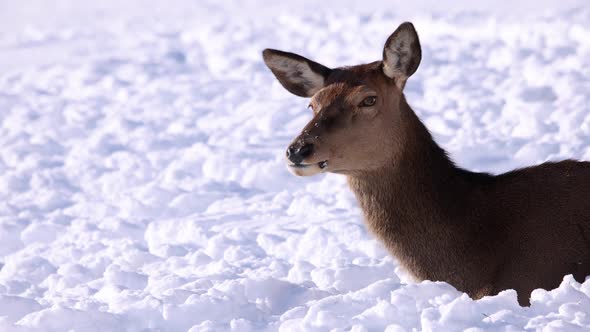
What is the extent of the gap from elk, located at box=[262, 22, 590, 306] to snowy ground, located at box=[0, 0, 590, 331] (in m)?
0.35

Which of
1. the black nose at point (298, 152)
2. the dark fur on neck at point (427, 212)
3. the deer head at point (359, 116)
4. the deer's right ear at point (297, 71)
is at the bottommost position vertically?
the dark fur on neck at point (427, 212)

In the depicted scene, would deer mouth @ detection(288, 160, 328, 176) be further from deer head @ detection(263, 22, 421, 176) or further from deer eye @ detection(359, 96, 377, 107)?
deer eye @ detection(359, 96, 377, 107)

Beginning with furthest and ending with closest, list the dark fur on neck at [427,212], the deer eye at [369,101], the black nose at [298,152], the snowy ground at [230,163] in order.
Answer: the deer eye at [369,101], the dark fur on neck at [427,212], the black nose at [298,152], the snowy ground at [230,163]

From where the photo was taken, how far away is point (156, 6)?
2211 cm

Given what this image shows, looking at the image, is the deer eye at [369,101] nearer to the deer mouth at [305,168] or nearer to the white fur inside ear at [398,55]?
the white fur inside ear at [398,55]

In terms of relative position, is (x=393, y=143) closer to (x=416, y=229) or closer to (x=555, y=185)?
(x=416, y=229)

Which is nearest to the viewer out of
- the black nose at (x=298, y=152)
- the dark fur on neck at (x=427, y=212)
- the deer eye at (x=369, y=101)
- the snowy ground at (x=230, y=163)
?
the snowy ground at (x=230, y=163)

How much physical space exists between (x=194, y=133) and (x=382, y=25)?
231 inches

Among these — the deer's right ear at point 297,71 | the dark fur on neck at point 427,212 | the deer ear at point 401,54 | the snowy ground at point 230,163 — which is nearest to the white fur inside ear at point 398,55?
the deer ear at point 401,54

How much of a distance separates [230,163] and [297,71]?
3752 mm

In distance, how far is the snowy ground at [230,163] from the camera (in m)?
5.16

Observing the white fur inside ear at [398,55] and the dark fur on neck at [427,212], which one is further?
the white fur inside ear at [398,55]

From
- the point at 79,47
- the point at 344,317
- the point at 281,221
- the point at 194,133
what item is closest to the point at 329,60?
the point at 194,133

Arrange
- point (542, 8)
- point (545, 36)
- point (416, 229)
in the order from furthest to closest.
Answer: point (542, 8)
point (545, 36)
point (416, 229)
